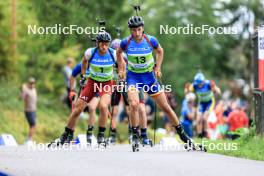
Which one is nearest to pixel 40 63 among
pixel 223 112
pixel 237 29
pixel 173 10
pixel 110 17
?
pixel 110 17

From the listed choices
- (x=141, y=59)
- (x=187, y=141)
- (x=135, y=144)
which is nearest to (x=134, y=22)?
(x=141, y=59)

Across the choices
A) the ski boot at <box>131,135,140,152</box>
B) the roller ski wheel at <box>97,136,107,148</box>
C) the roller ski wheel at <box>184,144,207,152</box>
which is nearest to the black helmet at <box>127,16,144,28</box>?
the ski boot at <box>131,135,140,152</box>

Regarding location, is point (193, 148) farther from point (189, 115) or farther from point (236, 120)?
point (189, 115)

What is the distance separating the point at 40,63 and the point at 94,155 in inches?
1041

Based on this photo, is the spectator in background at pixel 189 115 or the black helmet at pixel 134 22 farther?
the spectator in background at pixel 189 115

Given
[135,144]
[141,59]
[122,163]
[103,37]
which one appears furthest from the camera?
[103,37]

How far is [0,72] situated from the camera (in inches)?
1347

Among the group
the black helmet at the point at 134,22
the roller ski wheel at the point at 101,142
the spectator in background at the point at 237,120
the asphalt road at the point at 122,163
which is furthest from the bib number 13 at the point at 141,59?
the spectator in background at the point at 237,120

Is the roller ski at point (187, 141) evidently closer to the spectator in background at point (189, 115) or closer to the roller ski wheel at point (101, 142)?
the roller ski wheel at point (101, 142)

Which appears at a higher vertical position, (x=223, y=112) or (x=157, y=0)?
(x=157, y=0)

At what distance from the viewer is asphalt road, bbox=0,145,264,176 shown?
12.3m

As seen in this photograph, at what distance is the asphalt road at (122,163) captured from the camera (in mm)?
12305

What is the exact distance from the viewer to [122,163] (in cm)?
1347

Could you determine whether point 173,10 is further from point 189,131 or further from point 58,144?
point 58,144
